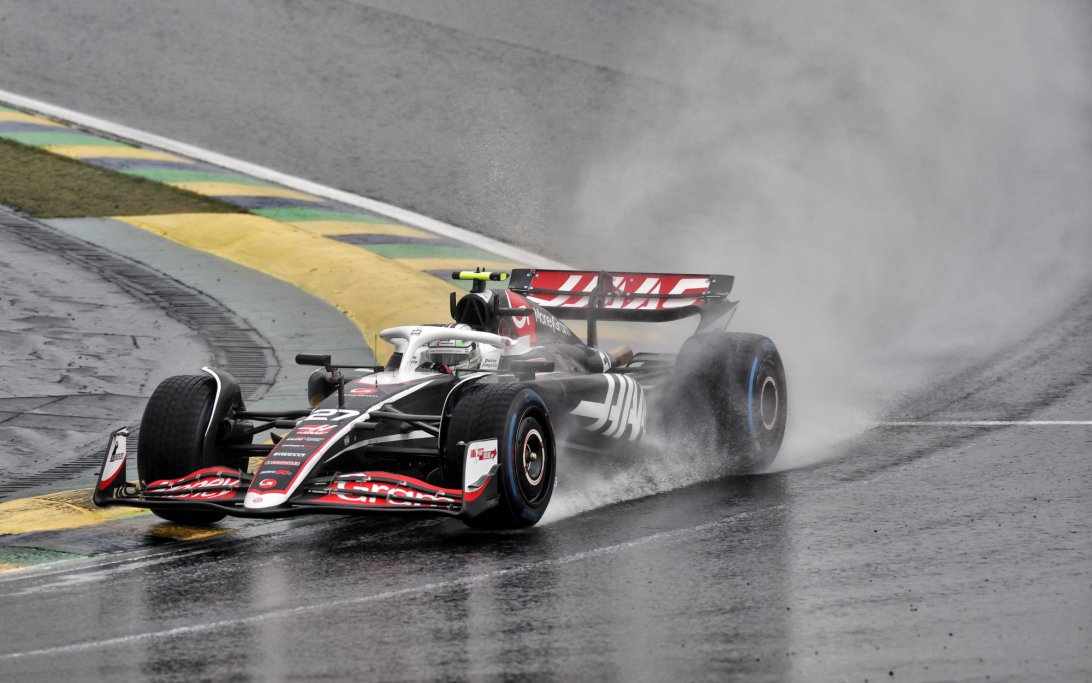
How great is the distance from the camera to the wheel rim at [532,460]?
24.5 ft

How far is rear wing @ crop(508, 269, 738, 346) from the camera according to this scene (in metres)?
10.2

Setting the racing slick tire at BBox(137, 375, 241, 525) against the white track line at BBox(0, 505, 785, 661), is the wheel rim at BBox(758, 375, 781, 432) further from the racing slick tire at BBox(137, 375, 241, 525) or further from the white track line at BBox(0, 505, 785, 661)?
the racing slick tire at BBox(137, 375, 241, 525)

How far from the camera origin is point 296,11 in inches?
870

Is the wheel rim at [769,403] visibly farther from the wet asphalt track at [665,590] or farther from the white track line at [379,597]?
the white track line at [379,597]

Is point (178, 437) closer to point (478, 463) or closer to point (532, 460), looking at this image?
point (478, 463)

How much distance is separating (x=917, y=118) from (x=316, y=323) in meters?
9.37

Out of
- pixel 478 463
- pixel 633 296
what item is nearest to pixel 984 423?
pixel 633 296

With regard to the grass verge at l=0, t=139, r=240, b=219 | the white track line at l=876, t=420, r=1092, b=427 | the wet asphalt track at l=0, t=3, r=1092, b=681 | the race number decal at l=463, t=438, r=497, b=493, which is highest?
the grass verge at l=0, t=139, r=240, b=219

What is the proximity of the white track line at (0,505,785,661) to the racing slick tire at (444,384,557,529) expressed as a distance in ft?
1.73

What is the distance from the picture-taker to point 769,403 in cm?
966

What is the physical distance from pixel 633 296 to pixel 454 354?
86.1 inches

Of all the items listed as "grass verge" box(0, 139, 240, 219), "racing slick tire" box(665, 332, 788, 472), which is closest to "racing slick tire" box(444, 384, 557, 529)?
"racing slick tire" box(665, 332, 788, 472)

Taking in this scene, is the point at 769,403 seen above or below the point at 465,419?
below

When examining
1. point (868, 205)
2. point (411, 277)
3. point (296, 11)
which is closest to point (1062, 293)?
point (868, 205)
